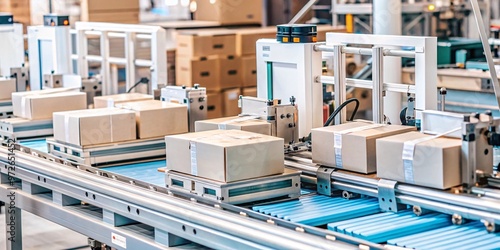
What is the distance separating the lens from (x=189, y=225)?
338 centimetres

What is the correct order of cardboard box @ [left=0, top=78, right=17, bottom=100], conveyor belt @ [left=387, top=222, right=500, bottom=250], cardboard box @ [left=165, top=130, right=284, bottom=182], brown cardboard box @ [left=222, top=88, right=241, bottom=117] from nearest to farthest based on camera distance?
conveyor belt @ [left=387, top=222, right=500, bottom=250] < cardboard box @ [left=165, top=130, right=284, bottom=182] < cardboard box @ [left=0, top=78, right=17, bottom=100] < brown cardboard box @ [left=222, top=88, right=241, bottom=117]

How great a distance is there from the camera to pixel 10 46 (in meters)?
6.97

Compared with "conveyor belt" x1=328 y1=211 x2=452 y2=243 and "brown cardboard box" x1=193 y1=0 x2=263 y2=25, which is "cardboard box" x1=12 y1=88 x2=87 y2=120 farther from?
"brown cardboard box" x1=193 y1=0 x2=263 y2=25

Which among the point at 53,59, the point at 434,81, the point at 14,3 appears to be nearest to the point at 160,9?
the point at 14,3

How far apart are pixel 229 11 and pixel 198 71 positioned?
1.29 m

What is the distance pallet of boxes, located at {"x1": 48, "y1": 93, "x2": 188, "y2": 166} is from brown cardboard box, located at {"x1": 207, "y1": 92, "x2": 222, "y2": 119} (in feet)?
14.9

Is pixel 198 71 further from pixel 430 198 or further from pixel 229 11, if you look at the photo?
pixel 430 198

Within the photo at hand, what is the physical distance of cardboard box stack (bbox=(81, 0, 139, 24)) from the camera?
9312 mm

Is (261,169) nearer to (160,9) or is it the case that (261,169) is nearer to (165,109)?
(165,109)

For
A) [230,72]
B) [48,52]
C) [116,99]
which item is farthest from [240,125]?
[230,72]

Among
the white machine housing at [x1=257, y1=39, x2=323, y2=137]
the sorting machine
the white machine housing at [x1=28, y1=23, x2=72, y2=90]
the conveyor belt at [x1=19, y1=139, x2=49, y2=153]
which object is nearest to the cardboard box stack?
the white machine housing at [x1=28, y1=23, x2=72, y2=90]

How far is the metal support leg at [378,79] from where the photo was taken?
3900 mm

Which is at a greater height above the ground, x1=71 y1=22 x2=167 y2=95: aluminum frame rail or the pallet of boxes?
x1=71 y1=22 x2=167 y2=95: aluminum frame rail

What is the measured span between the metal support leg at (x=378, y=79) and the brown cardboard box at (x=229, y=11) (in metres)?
6.56
